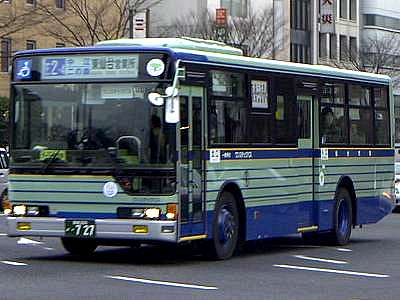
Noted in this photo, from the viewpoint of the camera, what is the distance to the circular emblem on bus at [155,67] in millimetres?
15602

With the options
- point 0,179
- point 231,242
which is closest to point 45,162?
point 231,242

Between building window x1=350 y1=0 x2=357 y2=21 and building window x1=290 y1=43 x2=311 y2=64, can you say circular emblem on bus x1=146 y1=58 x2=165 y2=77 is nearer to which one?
building window x1=290 y1=43 x2=311 y2=64

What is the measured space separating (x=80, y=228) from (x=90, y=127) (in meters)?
1.44

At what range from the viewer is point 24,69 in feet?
53.9

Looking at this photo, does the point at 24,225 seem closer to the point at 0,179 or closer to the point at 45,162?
the point at 45,162

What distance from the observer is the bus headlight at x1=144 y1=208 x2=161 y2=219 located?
15383 millimetres

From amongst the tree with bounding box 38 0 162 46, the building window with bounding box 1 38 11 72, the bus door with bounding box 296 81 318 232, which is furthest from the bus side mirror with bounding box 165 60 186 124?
the building window with bounding box 1 38 11 72

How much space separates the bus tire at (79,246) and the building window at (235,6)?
146 feet

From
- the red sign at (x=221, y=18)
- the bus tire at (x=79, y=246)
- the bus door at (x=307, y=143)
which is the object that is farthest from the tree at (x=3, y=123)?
the bus tire at (x=79, y=246)

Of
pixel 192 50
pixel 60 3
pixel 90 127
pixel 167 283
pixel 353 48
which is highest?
pixel 60 3

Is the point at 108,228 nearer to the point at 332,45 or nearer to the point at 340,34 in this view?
the point at 332,45

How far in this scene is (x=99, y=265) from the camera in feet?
52.6

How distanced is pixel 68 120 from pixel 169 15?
49.6 meters

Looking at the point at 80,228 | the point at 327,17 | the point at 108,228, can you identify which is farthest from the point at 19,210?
the point at 327,17
